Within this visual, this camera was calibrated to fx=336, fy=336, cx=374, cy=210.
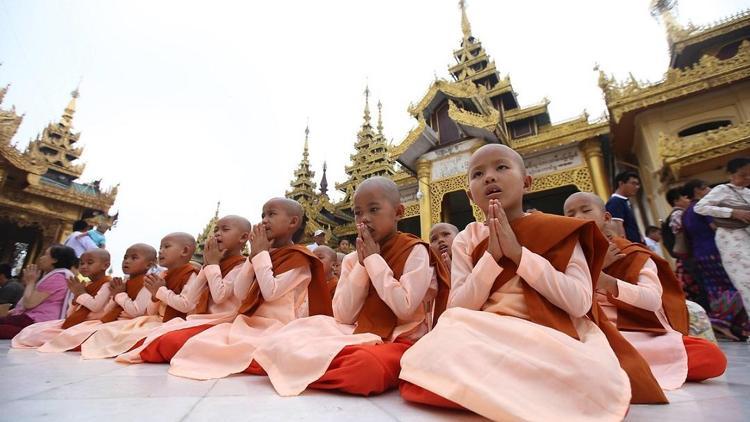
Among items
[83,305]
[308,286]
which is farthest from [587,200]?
[83,305]

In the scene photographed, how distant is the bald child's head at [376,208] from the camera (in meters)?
1.64

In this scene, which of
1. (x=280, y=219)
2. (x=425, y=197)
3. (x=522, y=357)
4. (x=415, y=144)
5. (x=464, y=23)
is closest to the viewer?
(x=522, y=357)

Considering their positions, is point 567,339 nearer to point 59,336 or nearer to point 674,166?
point 59,336

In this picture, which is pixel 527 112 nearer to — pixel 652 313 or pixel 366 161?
pixel 366 161

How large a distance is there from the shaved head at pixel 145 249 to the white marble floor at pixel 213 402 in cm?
175

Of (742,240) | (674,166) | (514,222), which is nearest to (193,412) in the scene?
(514,222)

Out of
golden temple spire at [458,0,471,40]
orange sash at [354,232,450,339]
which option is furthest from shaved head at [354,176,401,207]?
golden temple spire at [458,0,471,40]

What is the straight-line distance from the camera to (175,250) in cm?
265

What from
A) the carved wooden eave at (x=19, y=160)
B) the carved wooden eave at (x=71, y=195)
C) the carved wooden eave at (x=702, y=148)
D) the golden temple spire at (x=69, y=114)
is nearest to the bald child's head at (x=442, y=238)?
the carved wooden eave at (x=702, y=148)

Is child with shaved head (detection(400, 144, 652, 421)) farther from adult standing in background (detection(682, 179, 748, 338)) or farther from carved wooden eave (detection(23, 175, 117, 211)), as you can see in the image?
carved wooden eave (detection(23, 175, 117, 211))

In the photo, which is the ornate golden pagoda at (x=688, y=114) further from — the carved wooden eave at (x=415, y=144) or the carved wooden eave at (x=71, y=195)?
the carved wooden eave at (x=71, y=195)

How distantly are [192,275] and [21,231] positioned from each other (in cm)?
1665

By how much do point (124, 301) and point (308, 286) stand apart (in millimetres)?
1685

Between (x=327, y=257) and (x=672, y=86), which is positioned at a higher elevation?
(x=672, y=86)
